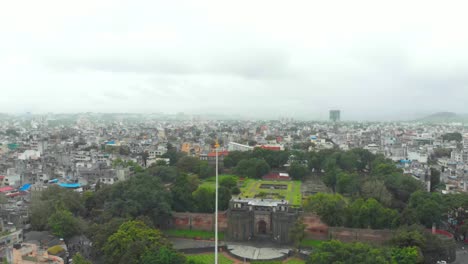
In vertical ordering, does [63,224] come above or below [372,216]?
above

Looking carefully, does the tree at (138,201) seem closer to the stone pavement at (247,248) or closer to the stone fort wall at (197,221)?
the stone fort wall at (197,221)

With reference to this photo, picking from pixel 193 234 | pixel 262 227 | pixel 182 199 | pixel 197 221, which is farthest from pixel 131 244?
pixel 262 227

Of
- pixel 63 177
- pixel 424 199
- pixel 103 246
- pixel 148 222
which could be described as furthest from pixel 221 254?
pixel 63 177

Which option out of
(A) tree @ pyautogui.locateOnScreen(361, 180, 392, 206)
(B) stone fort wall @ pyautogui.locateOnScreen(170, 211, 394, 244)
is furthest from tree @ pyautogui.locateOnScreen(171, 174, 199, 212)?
(A) tree @ pyautogui.locateOnScreen(361, 180, 392, 206)

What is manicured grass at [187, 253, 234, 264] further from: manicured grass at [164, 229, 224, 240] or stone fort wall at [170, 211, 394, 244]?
Result: stone fort wall at [170, 211, 394, 244]

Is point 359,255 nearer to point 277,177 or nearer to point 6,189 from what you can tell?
point 277,177
